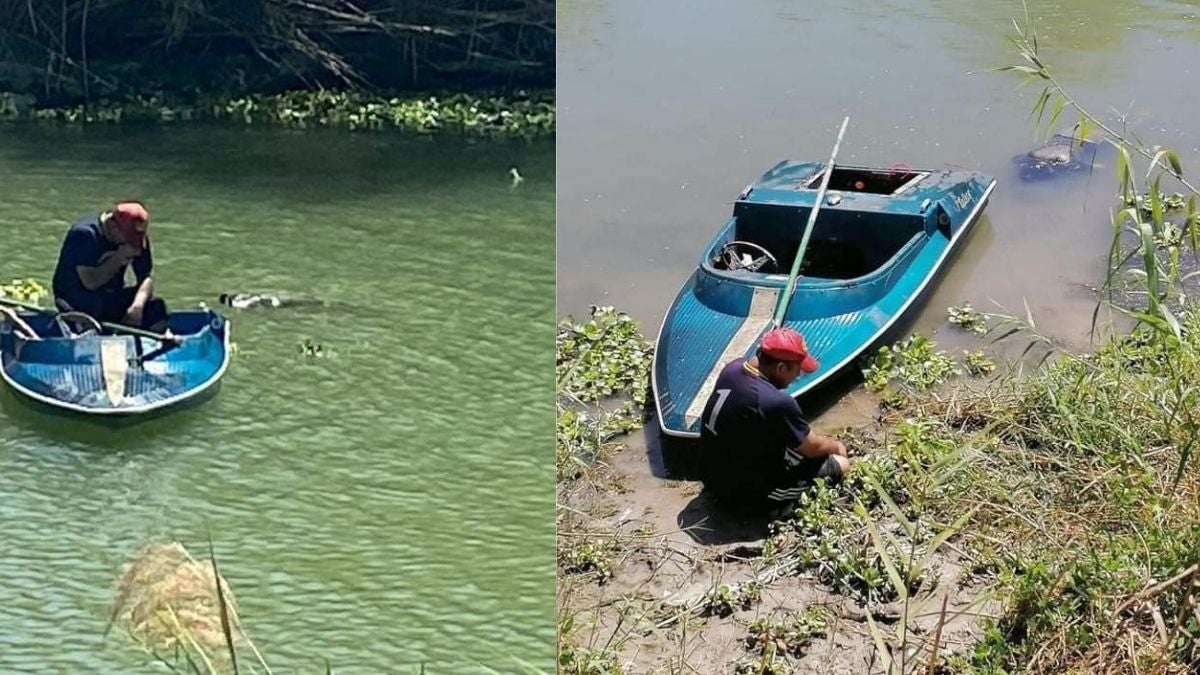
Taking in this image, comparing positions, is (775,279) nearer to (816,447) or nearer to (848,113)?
(816,447)

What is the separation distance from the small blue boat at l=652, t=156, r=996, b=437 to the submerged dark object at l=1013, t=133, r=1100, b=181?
3.76ft

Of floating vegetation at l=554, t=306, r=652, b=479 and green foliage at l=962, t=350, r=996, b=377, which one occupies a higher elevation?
green foliage at l=962, t=350, r=996, b=377

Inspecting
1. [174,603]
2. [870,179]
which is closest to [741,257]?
[870,179]

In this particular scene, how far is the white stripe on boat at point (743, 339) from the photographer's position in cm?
406

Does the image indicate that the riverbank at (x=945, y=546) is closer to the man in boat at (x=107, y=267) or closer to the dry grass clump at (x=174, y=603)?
the dry grass clump at (x=174, y=603)

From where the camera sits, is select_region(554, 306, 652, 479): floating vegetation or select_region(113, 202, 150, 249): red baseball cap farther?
select_region(113, 202, 150, 249): red baseball cap

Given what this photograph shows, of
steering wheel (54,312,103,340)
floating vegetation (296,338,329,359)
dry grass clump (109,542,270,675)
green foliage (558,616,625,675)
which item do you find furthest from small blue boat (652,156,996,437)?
dry grass clump (109,542,270,675)

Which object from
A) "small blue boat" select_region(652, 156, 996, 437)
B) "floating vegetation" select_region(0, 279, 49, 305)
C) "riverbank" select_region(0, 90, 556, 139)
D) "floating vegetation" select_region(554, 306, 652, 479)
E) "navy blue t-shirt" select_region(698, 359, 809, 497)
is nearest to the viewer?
"navy blue t-shirt" select_region(698, 359, 809, 497)

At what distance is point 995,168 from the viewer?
7473mm

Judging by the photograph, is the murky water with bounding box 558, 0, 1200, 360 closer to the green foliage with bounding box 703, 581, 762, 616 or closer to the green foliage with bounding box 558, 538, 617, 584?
the green foliage with bounding box 558, 538, 617, 584

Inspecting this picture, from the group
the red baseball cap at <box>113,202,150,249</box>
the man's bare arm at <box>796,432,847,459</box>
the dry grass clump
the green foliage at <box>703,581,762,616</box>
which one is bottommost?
the green foliage at <box>703,581,762,616</box>

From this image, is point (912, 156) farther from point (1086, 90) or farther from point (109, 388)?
point (109, 388)

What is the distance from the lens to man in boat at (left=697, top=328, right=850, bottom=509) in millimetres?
3443

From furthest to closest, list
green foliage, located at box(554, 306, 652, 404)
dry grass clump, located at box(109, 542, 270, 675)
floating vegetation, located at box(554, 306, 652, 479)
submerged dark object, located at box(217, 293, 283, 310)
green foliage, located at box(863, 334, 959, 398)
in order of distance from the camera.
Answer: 1. submerged dark object, located at box(217, 293, 283, 310)
2. green foliage, located at box(554, 306, 652, 404)
3. green foliage, located at box(863, 334, 959, 398)
4. floating vegetation, located at box(554, 306, 652, 479)
5. dry grass clump, located at box(109, 542, 270, 675)
